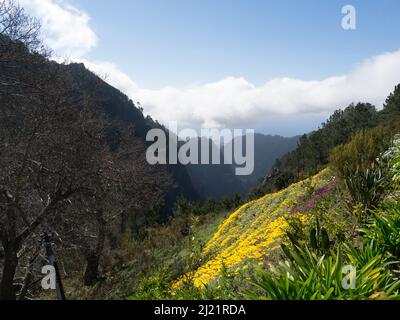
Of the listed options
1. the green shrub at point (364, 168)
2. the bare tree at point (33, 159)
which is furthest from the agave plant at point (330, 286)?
the bare tree at point (33, 159)

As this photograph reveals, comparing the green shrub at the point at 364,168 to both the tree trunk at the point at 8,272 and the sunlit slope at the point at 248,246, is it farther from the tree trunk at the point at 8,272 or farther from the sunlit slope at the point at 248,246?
the tree trunk at the point at 8,272

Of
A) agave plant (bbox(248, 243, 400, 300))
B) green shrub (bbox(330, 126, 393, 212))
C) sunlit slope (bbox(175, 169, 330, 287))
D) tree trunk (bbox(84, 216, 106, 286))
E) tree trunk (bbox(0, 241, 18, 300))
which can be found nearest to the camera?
agave plant (bbox(248, 243, 400, 300))

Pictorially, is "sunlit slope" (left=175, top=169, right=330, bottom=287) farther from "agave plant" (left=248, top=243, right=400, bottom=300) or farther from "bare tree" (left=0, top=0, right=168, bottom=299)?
"bare tree" (left=0, top=0, right=168, bottom=299)

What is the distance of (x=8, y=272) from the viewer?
9320 millimetres

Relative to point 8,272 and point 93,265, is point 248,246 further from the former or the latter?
point 93,265

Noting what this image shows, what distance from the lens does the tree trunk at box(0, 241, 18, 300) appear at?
30.1 feet

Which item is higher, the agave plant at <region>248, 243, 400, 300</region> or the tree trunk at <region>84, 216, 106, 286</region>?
the agave plant at <region>248, 243, 400, 300</region>

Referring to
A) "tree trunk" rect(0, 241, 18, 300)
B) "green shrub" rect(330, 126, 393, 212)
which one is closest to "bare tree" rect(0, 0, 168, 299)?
"tree trunk" rect(0, 241, 18, 300)

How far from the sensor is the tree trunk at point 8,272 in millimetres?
9180

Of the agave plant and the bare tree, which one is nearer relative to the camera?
the agave plant
